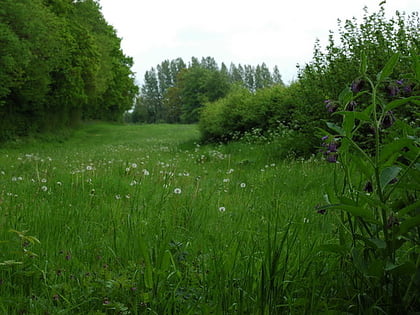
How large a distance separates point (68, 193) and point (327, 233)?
2967 millimetres

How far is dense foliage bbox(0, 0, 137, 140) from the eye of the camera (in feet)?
51.5

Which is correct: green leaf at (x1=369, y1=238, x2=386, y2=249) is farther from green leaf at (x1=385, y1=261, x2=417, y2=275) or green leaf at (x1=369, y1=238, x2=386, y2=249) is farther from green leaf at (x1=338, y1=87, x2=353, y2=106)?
green leaf at (x1=338, y1=87, x2=353, y2=106)

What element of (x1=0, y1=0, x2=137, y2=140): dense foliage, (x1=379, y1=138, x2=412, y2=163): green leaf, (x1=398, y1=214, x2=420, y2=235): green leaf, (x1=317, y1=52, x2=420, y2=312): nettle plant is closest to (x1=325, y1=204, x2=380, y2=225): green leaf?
(x1=317, y1=52, x2=420, y2=312): nettle plant

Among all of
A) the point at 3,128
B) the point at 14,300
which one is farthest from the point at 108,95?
the point at 14,300

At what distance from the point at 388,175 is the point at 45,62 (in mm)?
19952

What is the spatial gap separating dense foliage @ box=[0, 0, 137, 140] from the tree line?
36.2 meters

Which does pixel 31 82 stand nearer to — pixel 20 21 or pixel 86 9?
pixel 20 21

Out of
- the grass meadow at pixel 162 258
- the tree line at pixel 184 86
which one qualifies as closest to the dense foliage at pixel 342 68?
the grass meadow at pixel 162 258

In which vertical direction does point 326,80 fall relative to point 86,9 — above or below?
below

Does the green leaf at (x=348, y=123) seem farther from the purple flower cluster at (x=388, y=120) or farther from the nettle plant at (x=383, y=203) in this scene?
the purple flower cluster at (x=388, y=120)

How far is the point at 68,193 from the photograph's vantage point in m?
4.31

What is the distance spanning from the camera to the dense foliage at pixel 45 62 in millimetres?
15711

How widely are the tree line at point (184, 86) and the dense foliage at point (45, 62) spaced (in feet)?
119

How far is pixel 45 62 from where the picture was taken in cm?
1853
